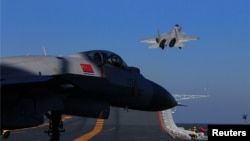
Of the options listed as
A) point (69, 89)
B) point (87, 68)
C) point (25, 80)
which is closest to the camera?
point (25, 80)

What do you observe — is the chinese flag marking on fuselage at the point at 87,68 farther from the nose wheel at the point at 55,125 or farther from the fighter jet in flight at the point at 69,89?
the nose wheel at the point at 55,125

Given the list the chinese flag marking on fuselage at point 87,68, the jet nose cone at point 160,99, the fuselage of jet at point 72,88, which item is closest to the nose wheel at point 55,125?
the fuselage of jet at point 72,88

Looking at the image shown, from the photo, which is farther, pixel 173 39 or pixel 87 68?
pixel 173 39

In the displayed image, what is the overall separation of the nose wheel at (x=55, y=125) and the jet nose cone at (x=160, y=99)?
318 centimetres

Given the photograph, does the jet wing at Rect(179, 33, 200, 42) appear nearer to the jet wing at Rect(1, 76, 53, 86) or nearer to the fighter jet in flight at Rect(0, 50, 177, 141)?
the fighter jet in flight at Rect(0, 50, 177, 141)

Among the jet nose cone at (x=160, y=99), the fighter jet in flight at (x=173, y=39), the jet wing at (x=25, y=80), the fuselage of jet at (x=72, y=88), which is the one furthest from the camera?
the fighter jet in flight at (x=173, y=39)

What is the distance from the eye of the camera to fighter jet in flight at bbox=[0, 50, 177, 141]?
937cm

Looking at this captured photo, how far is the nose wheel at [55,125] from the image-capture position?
1115cm

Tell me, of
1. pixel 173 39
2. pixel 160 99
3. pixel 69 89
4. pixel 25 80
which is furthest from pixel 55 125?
pixel 173 39

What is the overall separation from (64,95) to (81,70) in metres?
0.79

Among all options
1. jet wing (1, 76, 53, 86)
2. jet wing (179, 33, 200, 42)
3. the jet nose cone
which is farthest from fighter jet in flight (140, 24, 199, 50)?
jet wing (1, 76, 53, 86)

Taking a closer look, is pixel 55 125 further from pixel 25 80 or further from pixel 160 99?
pixel 160 99

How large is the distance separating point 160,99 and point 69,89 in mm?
3781

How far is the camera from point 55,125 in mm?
11359
